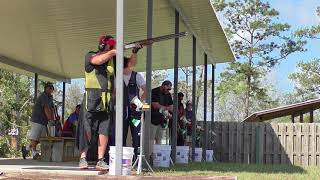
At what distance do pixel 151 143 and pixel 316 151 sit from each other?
968cm

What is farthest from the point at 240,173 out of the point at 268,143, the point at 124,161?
the point at 268,143

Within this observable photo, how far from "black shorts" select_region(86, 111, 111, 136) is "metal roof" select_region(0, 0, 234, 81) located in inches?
120

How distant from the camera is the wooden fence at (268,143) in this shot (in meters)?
17.1

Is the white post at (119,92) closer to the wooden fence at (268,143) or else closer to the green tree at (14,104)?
the wooden fence at (268,143)

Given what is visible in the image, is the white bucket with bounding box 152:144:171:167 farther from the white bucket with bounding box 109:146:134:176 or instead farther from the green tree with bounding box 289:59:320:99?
the green tree with bounding box 289:59:320:99

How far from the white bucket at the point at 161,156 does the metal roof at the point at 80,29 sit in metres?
2.37

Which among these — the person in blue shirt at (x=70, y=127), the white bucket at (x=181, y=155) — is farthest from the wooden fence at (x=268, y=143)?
the person in blue shirt at (x=70, y=127)

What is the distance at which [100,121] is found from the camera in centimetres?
661

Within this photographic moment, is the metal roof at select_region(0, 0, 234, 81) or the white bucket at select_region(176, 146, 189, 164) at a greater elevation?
the metal roof at select_region(0, 0, 234, 81)

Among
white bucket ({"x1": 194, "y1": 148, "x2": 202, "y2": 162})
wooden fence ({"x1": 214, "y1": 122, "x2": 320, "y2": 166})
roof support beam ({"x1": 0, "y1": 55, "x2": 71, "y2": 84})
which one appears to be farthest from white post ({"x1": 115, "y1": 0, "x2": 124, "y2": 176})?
wooden fence ({"x1": 214, "y1": 122, "x2": 320, "y2": 166})

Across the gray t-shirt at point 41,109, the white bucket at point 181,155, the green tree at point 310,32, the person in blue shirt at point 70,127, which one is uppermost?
the green tree at point 310,32

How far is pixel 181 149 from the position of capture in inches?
403

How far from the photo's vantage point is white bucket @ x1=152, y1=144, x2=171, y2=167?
28.3 feet

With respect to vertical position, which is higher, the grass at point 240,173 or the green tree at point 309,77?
the green tree at point 309,77
